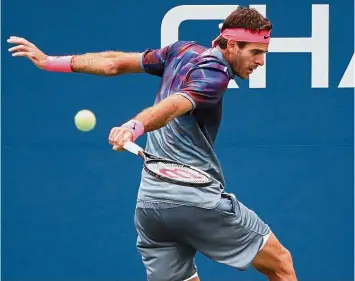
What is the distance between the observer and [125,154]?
24.4 feet

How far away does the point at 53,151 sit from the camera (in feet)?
24.5

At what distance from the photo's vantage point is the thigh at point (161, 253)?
17.6 ft

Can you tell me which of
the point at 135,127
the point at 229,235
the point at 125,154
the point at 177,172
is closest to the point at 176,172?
the point at 177,172

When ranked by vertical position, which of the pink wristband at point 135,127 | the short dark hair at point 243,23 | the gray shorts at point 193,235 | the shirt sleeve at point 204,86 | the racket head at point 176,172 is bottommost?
the gray shorts at point 193,235

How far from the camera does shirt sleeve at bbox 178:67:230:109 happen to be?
196 inches

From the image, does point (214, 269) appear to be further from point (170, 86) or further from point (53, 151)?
point (170, 86)

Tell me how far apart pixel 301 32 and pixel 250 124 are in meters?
0.68

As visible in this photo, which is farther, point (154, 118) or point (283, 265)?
point (283, 265)

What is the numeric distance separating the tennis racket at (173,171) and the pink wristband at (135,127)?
0.21 ft

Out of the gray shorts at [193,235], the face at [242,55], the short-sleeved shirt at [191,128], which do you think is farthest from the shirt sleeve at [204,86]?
the gray shorts at [193,235]

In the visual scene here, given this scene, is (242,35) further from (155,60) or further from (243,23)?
(155,60)

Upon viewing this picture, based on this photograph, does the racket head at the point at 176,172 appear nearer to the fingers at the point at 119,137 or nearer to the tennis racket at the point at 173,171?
the tennis racket at the point at 173,171

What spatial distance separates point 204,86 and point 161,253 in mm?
881

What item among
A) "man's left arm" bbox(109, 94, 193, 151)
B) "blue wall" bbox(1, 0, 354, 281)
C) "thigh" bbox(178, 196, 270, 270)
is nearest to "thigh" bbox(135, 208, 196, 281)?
"thigh" bbox(178, 196, 270, 270)
